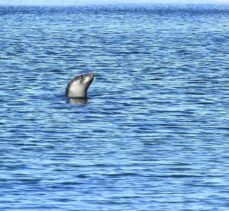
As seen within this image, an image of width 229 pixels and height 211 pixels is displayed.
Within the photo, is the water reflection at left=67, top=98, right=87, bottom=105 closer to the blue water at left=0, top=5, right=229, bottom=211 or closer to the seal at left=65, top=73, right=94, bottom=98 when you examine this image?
the blue water at left=0, top=5, right=229, bottom=211

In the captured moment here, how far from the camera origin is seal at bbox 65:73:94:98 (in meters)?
48.6

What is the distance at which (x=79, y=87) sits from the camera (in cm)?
4878

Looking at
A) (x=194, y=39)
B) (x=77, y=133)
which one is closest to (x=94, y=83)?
(x=77, y=133)

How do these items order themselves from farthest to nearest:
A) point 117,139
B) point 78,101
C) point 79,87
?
point 79,87 < point 78,101 < point 117,139

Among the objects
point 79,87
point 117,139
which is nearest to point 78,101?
point 79,87

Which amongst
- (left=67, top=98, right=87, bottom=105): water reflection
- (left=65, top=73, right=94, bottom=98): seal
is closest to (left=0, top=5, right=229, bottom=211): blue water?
(left=67, top=98, right=87, bottom=105): water reflection

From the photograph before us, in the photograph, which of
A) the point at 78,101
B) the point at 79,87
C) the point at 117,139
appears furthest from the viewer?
the point at 79,87

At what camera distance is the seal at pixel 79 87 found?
1912 inches

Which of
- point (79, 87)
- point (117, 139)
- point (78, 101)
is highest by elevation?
point (117, 139)

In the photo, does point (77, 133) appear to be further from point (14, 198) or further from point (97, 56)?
point (97, 56)

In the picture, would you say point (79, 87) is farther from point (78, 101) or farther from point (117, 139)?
point (117, 139)

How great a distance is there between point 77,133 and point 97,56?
43.3 m

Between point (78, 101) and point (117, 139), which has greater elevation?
point (117, 139)

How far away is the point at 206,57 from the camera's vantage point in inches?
3179
